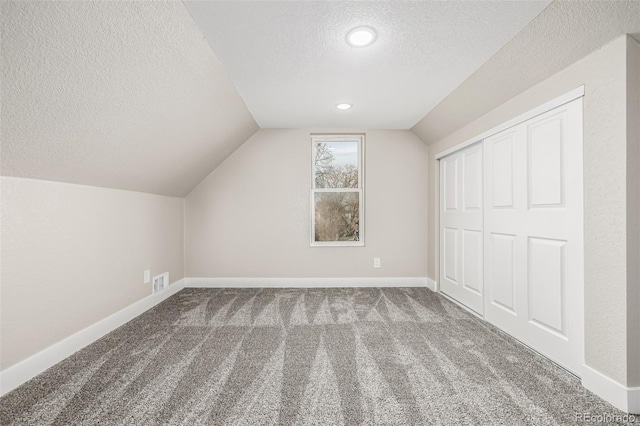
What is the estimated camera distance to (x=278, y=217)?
13.0ft

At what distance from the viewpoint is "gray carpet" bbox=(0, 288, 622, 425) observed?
4.79 feet

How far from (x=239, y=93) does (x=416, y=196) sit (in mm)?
2562

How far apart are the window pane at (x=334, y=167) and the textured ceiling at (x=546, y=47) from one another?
5.01 feet

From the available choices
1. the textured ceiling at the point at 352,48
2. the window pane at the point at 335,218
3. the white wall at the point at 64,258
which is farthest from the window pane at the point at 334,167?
the white wall at the point at 64,258

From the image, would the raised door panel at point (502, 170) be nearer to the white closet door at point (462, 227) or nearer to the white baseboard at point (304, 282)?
the white closet door at point (462, 227)

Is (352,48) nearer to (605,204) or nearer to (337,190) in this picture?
(605,204)

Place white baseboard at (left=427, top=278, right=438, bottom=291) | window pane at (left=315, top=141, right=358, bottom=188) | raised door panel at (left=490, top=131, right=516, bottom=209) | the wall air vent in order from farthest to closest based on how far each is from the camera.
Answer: window pane at (left=315, top=141, right=358, bottom=188)
white baseboard at (left=427, top=278, right=438, bottom=291)
the wall air vent
raised door panel at (left=490, top=131, right=516, bottom=209)

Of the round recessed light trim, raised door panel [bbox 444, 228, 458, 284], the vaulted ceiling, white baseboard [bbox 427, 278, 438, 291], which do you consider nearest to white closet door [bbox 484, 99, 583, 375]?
the vaulted ceiling

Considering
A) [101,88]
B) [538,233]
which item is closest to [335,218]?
[538,233]

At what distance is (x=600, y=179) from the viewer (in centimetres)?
161

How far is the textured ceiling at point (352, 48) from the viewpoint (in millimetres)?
1596

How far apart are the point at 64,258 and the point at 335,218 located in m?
2.80

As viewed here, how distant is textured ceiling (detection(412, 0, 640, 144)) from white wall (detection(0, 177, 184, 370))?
123 inches

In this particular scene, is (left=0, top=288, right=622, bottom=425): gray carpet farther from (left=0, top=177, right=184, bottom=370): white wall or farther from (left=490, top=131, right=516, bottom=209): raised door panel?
(left=490, top=131, right=516, bottom=209): raised door panel
